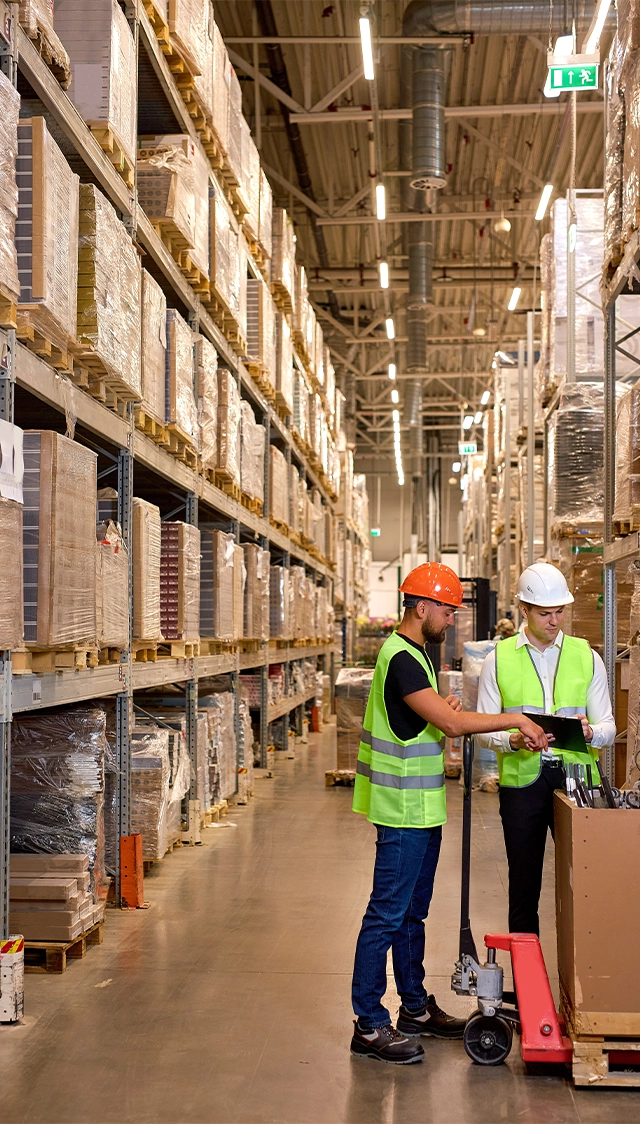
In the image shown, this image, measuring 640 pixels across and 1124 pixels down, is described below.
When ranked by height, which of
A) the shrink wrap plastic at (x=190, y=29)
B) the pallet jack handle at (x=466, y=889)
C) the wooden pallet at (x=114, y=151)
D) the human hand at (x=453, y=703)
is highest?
the shrink wrap plastic at (x=190, y=29)

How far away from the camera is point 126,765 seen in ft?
20.5

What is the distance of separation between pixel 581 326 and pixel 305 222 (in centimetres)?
1114

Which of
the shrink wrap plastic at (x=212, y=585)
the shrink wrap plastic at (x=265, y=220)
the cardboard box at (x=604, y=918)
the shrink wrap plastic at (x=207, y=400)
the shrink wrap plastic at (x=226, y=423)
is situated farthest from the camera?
the shrink wrap plastic at (x=265, y=220)

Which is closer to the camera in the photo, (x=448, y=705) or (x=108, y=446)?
(x=448, y=705)

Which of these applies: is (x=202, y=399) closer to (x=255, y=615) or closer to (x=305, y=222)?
(x=255, y=615)

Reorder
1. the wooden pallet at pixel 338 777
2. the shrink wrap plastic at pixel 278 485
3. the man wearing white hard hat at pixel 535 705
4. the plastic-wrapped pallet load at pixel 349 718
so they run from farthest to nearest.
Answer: the shrink wrap plastic at pixel 278 485
the plastic-wrapped pallet load at pixel 349 718
the wooden pallet at pixel 338 777
the man wearing white hard hat at pixel 535 705

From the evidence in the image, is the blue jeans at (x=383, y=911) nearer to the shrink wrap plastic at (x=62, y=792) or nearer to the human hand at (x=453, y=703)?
the human hand at (x=453, y=703)

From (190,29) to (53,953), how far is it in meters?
5.56

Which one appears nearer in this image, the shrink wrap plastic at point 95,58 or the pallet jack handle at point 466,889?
the pallet jack handle at point 466,889

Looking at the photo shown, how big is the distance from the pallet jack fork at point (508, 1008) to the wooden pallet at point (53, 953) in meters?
1.92

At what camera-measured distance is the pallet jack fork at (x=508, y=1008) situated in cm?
374

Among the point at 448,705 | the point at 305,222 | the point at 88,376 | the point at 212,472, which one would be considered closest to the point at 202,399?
the point at 212,472

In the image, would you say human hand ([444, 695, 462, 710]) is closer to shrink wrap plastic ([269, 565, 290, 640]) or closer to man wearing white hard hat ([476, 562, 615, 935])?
man wearing white hard hat ([476, 562, 615, 935])

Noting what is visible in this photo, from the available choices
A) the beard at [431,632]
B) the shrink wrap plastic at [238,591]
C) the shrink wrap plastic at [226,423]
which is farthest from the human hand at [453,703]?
the shrink wrap plastic at [238,591]
